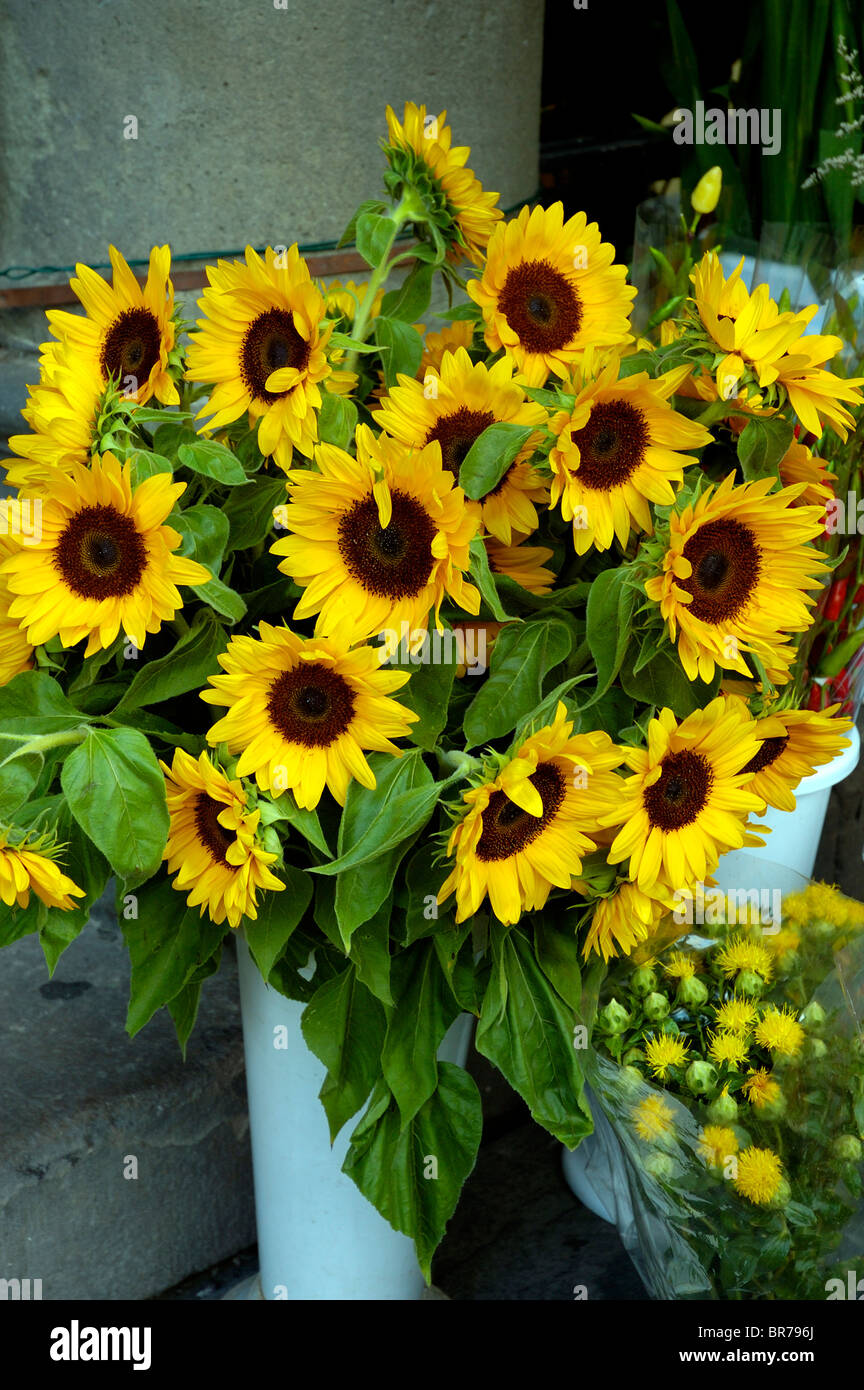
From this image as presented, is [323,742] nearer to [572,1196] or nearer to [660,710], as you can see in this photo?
[660,710]

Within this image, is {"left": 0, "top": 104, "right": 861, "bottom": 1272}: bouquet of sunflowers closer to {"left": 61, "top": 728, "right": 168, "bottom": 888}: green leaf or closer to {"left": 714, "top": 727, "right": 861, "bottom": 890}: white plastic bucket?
{"left": 61, "top": 728, "right": 168, "bottom": 888}: green leaf

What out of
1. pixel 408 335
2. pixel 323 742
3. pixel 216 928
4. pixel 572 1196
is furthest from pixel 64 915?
pixel 572 1196

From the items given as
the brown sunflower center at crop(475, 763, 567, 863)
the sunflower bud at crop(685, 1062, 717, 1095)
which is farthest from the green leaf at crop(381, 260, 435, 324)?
the sunflower bud at crop(685, 1062, 717, 1095)

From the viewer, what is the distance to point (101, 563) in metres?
0.82

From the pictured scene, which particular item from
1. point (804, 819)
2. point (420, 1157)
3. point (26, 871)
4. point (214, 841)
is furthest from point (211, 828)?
point (804, 819)

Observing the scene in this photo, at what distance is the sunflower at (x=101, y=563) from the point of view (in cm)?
79

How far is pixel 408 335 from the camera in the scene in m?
0.91

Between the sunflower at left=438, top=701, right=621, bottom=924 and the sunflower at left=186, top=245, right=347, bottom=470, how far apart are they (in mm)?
222

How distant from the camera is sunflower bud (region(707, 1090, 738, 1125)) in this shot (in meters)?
0.97

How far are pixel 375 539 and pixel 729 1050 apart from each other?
441 millimetres

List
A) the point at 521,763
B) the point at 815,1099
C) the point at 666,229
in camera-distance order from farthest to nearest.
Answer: the point at 666,229
the point at 815,1099
the point at 521,763
